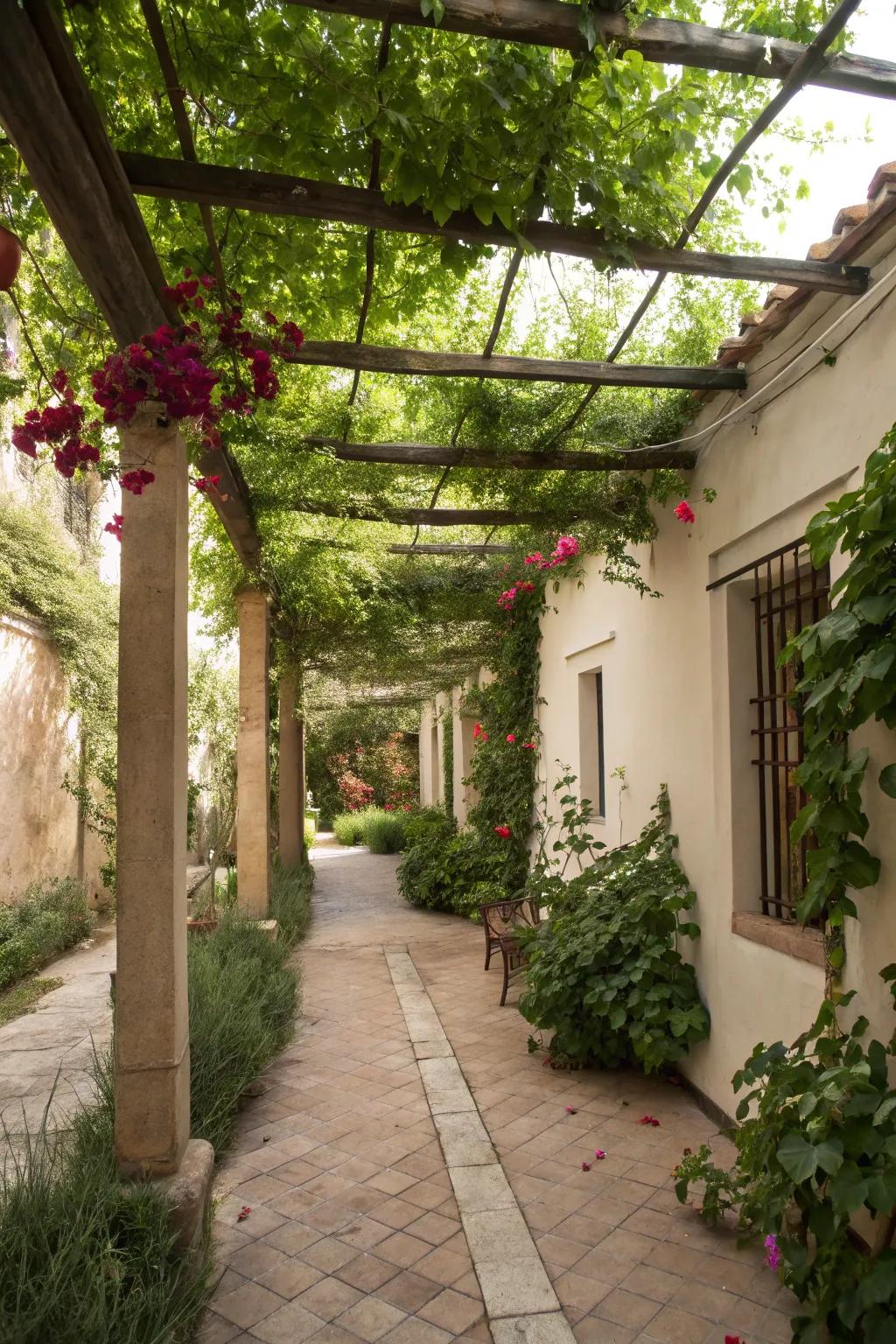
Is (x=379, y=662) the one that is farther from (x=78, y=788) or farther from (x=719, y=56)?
(x=719, y=56)

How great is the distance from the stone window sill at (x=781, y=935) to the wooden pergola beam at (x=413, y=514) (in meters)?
2.40

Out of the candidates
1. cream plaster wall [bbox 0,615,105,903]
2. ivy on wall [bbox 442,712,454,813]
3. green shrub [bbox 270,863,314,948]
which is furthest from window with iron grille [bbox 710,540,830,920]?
ivy on wall [bbox 442,712,454,813]

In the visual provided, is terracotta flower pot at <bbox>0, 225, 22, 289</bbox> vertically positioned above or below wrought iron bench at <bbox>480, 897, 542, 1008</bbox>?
above

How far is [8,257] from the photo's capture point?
185 centimetres

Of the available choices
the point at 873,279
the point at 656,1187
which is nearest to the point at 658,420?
the point at 873,279

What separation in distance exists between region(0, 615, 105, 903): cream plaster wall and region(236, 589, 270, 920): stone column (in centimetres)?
219

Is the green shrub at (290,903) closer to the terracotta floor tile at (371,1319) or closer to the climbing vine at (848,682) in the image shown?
the terracotta floor tile at (371,1319)

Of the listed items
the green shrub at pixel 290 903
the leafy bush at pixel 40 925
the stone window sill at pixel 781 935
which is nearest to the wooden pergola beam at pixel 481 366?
the stone window sill at pixel 781 935

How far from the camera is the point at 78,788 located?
972 cm

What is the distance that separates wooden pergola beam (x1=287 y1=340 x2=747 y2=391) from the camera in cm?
378

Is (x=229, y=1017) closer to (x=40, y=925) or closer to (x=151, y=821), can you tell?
(x=151, y=821)

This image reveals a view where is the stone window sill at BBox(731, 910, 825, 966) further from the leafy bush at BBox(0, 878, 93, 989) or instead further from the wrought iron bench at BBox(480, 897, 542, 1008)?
the leafy bush at BBox(0, 878, 93, 989)

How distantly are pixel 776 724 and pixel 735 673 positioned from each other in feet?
0.95

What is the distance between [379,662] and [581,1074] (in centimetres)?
534
